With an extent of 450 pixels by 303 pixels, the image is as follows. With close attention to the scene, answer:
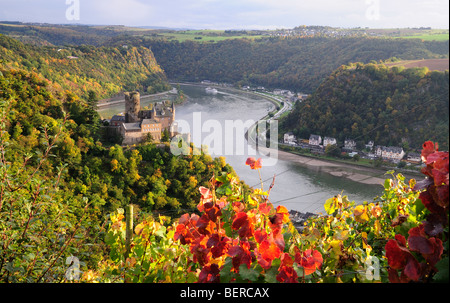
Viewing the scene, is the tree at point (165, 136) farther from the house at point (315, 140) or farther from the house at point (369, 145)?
the house at point (369, 145)

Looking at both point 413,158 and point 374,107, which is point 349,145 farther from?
point 374,107

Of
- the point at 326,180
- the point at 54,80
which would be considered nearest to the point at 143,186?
the point at 326,180

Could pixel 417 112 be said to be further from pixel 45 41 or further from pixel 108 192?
pixel 45 41

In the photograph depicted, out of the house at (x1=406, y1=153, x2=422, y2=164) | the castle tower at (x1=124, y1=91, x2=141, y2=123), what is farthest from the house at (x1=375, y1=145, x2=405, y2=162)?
the castle tower at (x1=124, y1=91, x2=141, y2=123)

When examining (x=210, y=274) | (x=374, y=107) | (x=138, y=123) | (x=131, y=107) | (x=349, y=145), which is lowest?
(x=349, y=145)

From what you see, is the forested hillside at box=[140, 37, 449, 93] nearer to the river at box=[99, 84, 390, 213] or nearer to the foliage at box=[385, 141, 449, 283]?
the river at box=[99, 84, 390, 213]

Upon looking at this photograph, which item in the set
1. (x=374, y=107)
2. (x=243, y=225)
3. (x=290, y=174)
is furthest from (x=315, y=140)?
(x=243, y=225)

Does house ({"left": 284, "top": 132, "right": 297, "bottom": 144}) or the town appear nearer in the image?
the town
